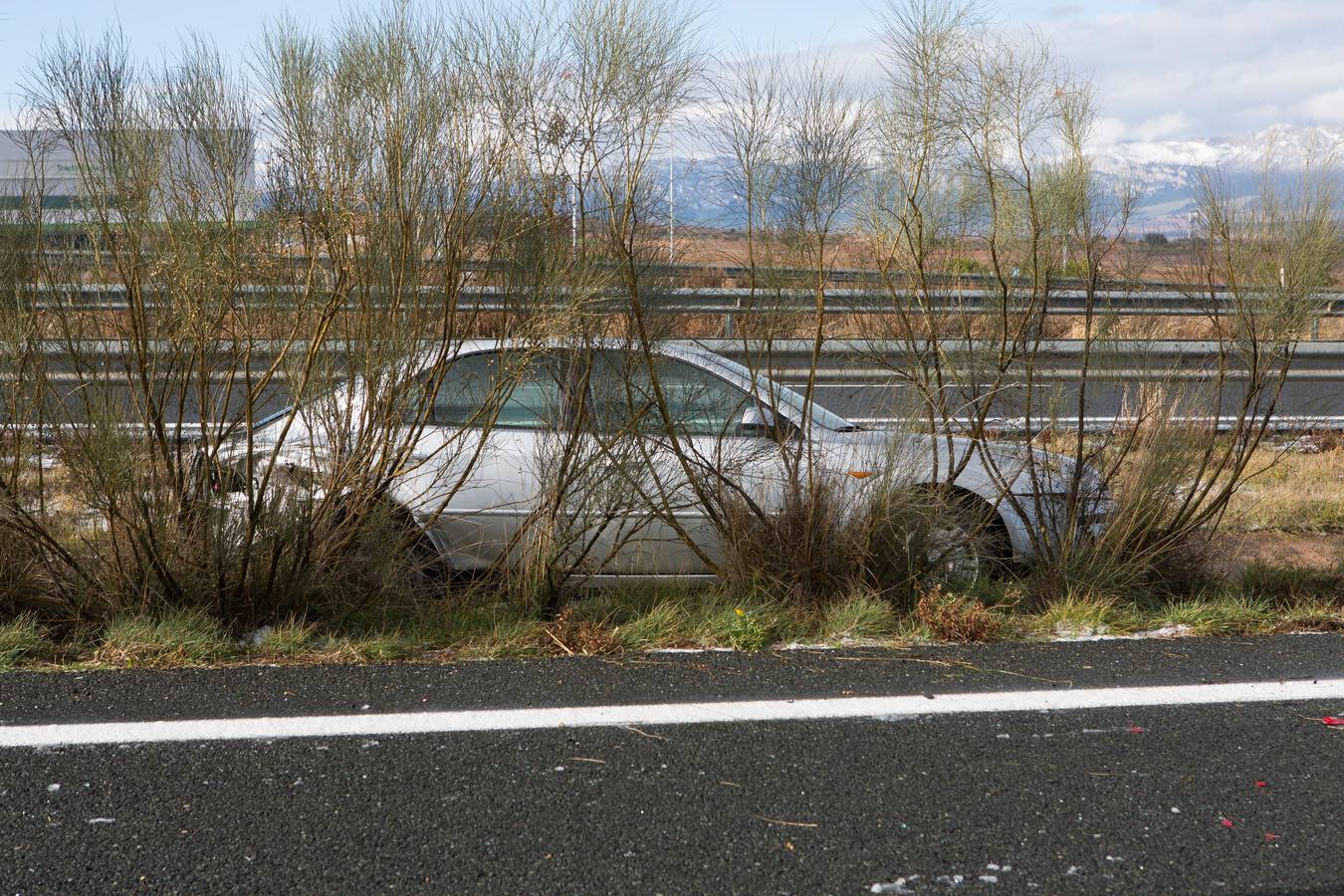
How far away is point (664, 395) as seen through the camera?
4.95 m

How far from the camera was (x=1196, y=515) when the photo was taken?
541 cm

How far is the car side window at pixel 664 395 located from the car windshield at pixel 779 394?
9 cm

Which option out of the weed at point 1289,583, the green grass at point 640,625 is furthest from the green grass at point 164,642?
the weed at point 1289,583

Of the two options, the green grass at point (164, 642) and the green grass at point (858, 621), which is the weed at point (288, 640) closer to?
the green grass at point (164, 642)

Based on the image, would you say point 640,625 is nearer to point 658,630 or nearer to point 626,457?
point 658,630

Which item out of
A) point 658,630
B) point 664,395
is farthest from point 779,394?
point 658,630

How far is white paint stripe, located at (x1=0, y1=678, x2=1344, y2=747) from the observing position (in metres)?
3.50

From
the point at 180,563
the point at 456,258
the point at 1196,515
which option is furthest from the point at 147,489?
the point at 1196,515

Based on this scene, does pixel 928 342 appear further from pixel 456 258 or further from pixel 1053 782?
pixel 1053 782

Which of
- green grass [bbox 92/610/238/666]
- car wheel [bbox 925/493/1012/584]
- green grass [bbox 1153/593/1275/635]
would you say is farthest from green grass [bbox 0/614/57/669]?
green grass [bbox 1153/593/1275/635]

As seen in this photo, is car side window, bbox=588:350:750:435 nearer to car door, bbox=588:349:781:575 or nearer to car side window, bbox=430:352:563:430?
car door, bbox=588:349:781:575

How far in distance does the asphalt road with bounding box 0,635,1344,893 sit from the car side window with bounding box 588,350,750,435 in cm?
118

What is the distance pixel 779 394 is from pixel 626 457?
0.81 meters

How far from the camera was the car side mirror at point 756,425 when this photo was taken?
5125 millimetres
